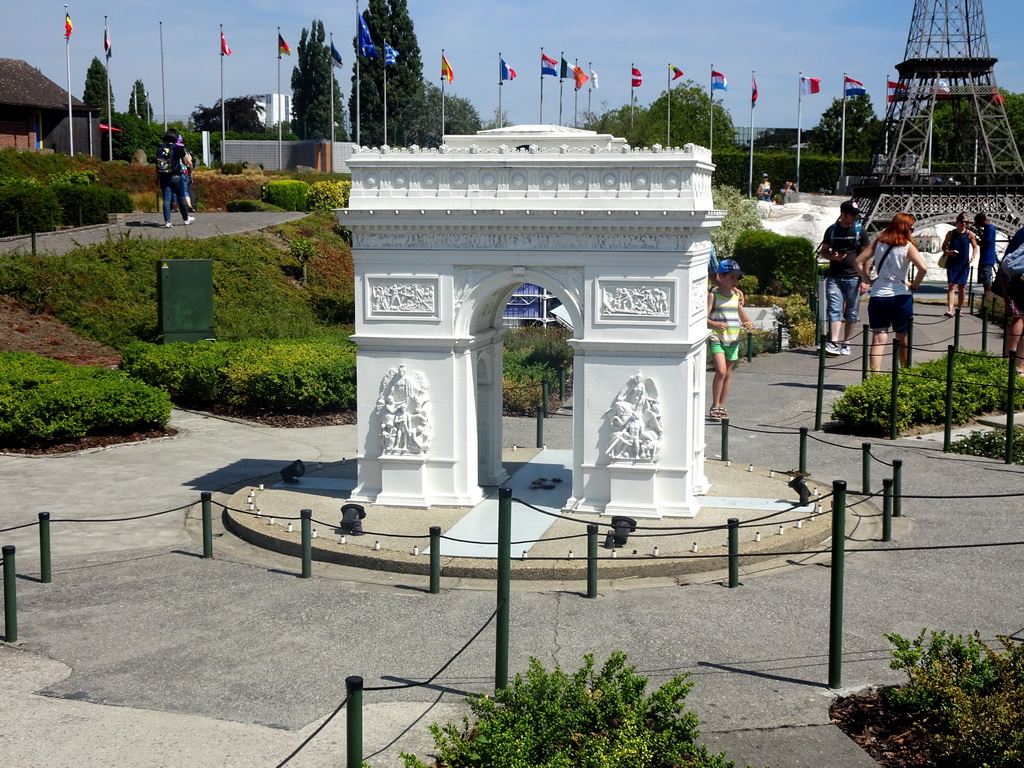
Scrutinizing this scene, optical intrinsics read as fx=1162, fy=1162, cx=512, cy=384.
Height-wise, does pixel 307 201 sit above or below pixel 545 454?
above

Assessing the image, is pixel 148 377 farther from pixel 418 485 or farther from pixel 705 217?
pixel 705 217

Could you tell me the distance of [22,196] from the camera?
33594 mm

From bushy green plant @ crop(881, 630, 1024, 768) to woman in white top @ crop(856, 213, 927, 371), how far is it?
11.8 m

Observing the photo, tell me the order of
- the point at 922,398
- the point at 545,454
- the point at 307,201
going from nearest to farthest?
the point at 545,454 → the point at 922,398 → the point at 307,201

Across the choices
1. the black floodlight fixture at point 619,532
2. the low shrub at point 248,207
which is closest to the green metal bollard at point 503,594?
the black floodlight fixture at point 619,532

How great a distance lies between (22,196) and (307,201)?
12.3 meters

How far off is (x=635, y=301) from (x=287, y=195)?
1397 inches

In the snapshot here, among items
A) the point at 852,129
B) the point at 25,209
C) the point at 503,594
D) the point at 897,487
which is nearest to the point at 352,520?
the point at 503,594

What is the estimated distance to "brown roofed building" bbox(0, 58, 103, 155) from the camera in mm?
52938

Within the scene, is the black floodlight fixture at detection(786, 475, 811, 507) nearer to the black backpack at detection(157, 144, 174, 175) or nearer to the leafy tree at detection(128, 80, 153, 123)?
the black backpack at detection(157, 144, 174, 175)

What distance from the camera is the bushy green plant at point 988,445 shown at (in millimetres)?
17516

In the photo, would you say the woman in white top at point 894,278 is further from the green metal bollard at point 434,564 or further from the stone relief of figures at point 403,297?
the green metal bollard at point 434,564

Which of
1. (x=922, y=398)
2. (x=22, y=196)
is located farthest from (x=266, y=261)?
(x=922, y=398)

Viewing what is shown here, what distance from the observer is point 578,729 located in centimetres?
806
